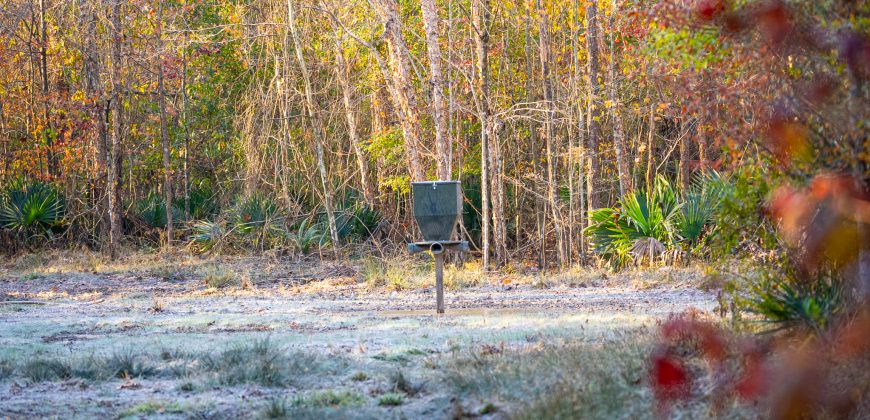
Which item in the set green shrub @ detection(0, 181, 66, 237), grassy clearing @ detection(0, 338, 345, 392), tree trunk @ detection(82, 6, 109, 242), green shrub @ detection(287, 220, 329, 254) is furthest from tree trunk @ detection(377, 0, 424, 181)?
grassy clearing @ detection(0, 338, 345, 392)

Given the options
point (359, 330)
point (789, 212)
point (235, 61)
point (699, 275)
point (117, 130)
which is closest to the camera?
point (789, 212)

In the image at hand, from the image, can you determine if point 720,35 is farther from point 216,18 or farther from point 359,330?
point 216,18

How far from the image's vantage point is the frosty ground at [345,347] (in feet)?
20.2

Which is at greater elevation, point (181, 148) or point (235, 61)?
point (235, 61)

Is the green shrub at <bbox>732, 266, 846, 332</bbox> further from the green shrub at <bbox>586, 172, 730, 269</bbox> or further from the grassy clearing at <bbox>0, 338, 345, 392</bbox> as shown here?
the green shrub at <bbox>586, 172, 730, 269</bbox>

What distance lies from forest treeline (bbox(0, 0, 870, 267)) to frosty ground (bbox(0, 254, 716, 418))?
3.81 meters

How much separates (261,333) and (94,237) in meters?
13.8

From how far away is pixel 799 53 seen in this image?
621 centimetres

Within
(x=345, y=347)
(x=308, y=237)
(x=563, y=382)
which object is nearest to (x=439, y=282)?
(x=345, y=347)

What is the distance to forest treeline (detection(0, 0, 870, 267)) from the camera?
58.6 feet

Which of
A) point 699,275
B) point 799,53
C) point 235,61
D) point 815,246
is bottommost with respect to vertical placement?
point 699,275

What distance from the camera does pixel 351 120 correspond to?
19469 millimetres

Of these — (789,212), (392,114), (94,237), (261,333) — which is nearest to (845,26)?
(789,212)

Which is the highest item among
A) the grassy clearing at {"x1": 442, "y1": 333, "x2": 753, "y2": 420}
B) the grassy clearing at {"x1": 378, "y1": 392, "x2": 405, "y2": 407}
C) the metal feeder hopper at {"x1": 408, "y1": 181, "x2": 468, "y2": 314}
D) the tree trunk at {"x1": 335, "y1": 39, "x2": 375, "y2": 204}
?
the tree trunk at {"x1": 335, "y1": 39, "x2": 375, "y2": 204}
